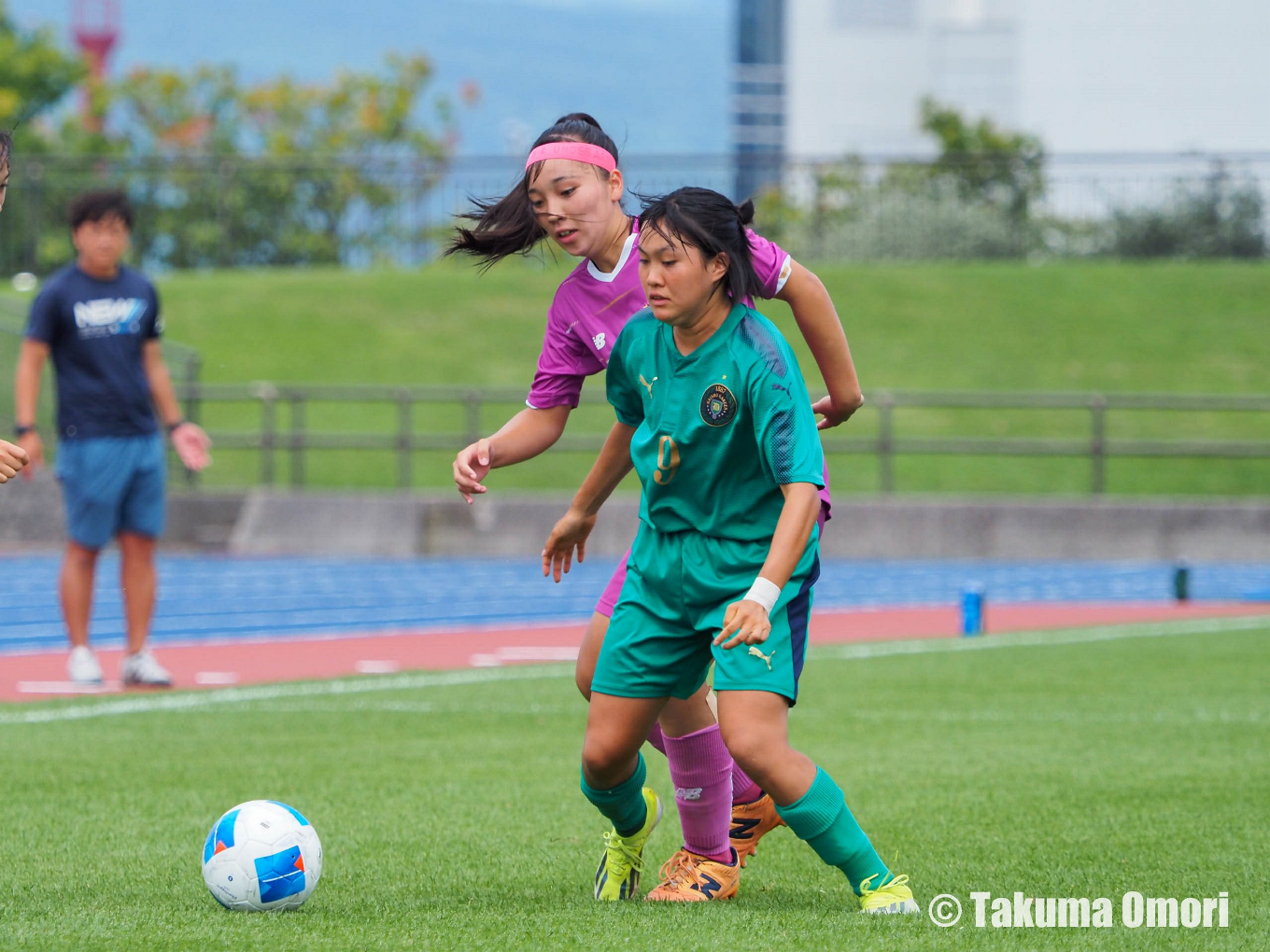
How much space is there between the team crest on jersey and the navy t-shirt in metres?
5.43

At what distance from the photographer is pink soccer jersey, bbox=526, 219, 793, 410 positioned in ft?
14.8

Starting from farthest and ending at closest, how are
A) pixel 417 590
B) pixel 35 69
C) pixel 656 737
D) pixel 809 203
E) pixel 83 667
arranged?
pixel 35 69, pixel 809 203, pixel 417 590, pixel 83 667, pixel 656 737

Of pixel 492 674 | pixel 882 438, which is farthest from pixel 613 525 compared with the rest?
pixel 492 674

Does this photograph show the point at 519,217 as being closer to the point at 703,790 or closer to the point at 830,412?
the point at 830,412

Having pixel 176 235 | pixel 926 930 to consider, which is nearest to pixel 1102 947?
pixel 926 930

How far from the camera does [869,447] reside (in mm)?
A: 19562

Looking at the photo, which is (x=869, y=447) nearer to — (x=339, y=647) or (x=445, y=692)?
(x=339, y=647)

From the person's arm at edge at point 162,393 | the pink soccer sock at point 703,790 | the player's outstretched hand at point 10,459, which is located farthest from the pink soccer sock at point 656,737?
the person's arm at edge at point 162,393

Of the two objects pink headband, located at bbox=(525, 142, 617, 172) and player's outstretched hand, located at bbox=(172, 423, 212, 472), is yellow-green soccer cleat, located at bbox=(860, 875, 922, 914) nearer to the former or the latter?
pink headband, located at bbox=(525, 142, 617, 172)

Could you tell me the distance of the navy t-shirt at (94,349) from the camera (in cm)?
862

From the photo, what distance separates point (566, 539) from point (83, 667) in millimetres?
5020

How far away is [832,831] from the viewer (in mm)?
3871

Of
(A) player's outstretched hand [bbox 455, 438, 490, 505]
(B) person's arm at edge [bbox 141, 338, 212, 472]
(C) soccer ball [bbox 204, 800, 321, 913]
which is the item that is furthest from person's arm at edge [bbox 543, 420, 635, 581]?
(B) person's arm at edge [bbox 141, 338, 212, 472]

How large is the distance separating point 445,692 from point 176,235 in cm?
2164
